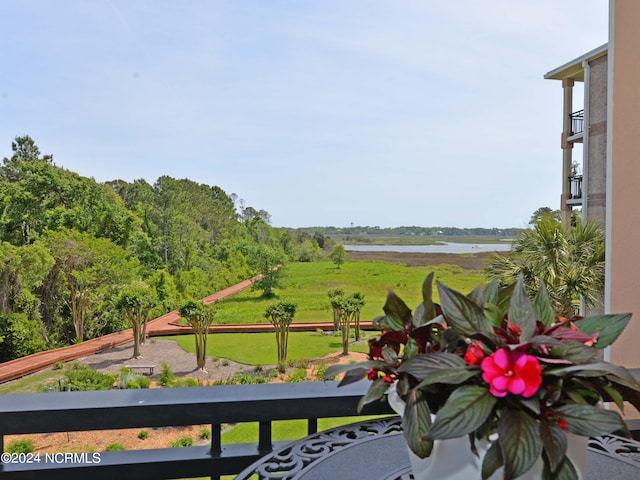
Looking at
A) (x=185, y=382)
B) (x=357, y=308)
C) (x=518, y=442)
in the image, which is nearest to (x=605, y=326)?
(x=518, y=442)

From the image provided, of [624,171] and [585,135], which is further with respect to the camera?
[585,135]

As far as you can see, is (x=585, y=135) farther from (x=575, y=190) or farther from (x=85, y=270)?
(x=85, y=270)

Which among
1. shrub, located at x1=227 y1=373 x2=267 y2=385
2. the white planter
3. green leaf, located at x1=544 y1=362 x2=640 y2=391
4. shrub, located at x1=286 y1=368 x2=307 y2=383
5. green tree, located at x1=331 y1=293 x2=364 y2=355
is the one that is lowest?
shrub, located at x1=286 y1=368 x2=307 y2=383

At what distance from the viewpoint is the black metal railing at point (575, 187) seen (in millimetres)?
5254

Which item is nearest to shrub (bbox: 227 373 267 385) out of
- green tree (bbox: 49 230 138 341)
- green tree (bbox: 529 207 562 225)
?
green tree (bbox: 49 230 138 341)

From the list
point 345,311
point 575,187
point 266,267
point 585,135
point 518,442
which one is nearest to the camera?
point 518,442

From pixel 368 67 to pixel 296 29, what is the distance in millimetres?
2945

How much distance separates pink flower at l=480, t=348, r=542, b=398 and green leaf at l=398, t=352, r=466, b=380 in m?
0.03

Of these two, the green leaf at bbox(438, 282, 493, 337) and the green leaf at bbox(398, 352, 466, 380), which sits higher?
the green leaf at bbox(438, 282, 493, 337)

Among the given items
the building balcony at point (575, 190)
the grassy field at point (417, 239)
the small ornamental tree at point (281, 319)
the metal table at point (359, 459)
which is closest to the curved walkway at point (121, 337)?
the small ornamental tree at point (281, 319)

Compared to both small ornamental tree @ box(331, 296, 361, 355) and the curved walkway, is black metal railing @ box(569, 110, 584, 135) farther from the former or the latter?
small ornamental tree @ box(331, 296, 361, 355)

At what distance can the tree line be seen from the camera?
5.96m

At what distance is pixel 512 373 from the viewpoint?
335 mm

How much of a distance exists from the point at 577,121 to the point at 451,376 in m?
5.95
